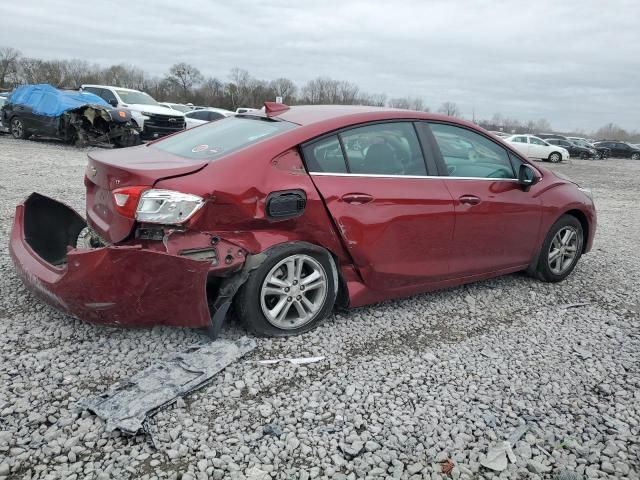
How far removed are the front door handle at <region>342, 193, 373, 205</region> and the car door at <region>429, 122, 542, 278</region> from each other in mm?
796

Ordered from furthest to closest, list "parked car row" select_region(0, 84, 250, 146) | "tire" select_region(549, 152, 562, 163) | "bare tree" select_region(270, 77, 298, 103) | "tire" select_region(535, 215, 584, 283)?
"bare tree" select_region(270, 77, 298, 103)
"tire" select_region(549, 152, 562, 163)
"parked car row" select_region(0, 84, 250, 146)
"tire" select_region(535, 215, 584, 283)

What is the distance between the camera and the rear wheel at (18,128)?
16.3 m

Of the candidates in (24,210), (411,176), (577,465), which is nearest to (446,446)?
(577,465)

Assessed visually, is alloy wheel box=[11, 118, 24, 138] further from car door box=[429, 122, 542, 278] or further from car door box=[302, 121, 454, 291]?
car door box=[429, 122, 542, 278]

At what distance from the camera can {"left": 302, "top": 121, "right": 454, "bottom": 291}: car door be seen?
3.53 metres

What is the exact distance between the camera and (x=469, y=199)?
4.14 meters

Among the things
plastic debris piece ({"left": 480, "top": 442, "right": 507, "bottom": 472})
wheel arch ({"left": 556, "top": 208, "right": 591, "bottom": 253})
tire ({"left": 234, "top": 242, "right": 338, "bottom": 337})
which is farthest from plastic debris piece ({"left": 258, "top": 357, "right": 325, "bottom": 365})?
wheel arch ({"left": 556, "top": 208, "right": 591, "bottom": 253})

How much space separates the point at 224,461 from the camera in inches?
92.6

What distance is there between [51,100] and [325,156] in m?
14.6

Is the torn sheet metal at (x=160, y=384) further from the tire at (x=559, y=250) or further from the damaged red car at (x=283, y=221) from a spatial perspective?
the tire at (x=559, y=250)

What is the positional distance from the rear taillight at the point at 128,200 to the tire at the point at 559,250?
12.1 feet

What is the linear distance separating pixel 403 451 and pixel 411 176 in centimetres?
204

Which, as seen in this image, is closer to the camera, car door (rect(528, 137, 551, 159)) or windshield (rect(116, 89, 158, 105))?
windshield (rect(116, 89, 158, 105))

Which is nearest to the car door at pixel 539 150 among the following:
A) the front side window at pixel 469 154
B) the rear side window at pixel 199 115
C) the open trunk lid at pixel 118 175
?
the rear side window at pixel 199 115
